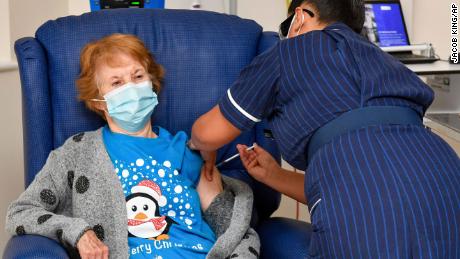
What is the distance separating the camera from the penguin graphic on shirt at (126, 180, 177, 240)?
5.12 feet

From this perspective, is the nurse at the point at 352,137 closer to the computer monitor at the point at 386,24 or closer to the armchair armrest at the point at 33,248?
the armchair armrest at the point at 33,248

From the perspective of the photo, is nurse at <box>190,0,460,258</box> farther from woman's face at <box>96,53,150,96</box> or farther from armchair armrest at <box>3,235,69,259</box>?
armchair armrest at <box>3,235,69,259</box>

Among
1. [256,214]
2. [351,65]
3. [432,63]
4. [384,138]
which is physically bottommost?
[256,214]

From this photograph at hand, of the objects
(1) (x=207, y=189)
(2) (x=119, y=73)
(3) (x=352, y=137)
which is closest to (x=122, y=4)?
(2) (x=119, y=73)

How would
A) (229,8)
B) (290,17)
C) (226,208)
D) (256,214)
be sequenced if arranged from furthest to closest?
1. (229,8)
2. (256,214)
3. (226,208)
4. (290,17)

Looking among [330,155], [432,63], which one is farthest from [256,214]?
[432,63]

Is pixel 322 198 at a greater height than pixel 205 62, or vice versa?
pixel 205 62

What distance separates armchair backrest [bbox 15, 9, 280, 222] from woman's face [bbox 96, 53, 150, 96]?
0.44 ft

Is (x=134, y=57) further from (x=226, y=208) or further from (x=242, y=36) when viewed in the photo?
(x=226, y=208)

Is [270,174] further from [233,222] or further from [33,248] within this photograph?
[33,248]

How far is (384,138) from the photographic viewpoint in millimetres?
1222

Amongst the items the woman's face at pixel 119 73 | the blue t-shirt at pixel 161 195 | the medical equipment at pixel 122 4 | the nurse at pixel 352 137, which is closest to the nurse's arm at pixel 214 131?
the nurse at pixel 352 137

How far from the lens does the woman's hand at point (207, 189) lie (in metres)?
1.71

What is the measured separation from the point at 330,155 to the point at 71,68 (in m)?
0.88
